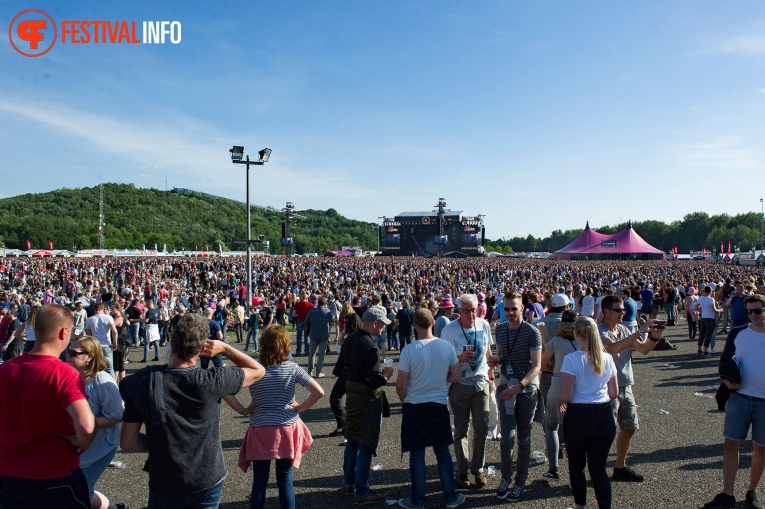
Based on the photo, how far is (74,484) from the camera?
2.48 m

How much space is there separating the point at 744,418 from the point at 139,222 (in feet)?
369

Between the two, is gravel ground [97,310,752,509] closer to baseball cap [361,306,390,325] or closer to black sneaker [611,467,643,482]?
black sneaker [611,467,643,482]

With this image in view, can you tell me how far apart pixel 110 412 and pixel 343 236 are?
460 ft

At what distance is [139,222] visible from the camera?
103 m

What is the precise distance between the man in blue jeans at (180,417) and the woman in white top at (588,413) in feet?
7.75

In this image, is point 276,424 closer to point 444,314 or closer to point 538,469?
point 538,469

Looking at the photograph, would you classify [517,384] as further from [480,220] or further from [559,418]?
[480,220]

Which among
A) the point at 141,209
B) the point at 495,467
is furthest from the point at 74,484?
the point at 141,209

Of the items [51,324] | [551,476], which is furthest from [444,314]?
[51,324]

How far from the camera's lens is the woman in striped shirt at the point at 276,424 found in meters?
3.43

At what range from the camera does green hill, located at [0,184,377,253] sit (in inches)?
3179

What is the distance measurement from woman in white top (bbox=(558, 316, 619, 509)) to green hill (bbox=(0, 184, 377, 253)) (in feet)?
250

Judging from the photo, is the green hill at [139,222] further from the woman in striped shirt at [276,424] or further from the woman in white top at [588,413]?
the woman in white top at [588,413]

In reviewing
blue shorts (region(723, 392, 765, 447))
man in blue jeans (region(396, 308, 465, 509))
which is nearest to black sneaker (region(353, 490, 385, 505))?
man in blue jeans (region(396, 308, 465, 509))
